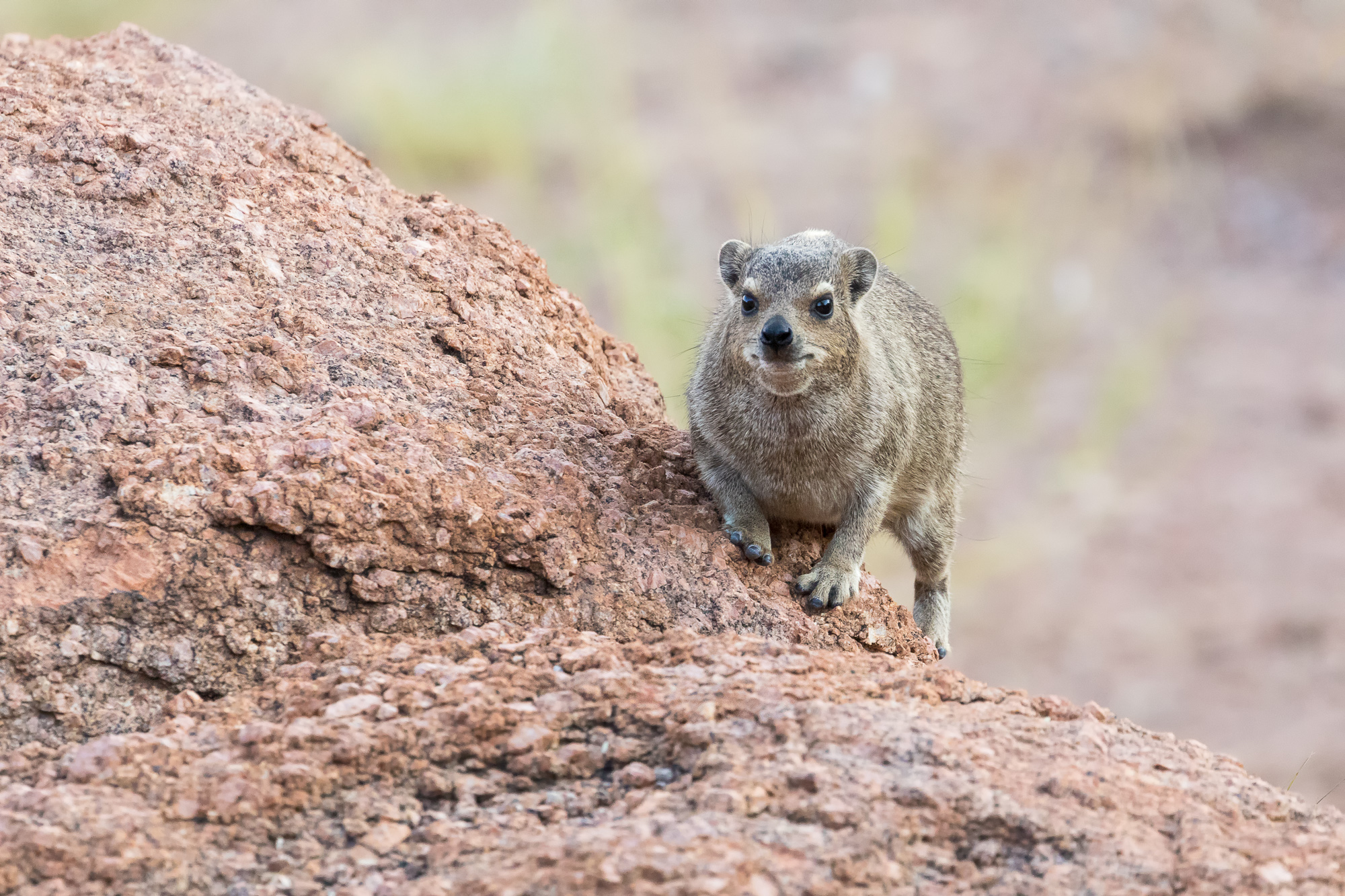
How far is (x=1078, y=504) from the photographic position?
1388 centimetres

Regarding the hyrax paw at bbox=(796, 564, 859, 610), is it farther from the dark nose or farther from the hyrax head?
the dark nose

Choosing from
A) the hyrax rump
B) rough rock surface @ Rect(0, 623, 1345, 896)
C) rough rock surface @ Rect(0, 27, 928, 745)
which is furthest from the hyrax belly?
rough rock surface @ Rect(0, 623, 1345, 896)

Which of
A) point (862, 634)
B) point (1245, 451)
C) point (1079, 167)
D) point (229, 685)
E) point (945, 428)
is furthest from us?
point (1079, 167)

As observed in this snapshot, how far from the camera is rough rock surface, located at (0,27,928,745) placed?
3.96m

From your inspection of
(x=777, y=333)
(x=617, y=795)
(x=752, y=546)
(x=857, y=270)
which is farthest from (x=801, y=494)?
(x=617, y=795)

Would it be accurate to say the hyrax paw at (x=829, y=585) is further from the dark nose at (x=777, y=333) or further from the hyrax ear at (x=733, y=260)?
the hyrax ear at (x=733, y=260)

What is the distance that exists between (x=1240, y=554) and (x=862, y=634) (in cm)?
922

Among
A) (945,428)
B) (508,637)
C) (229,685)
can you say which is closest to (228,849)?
(229,685)

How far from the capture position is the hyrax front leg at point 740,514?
5258 mm

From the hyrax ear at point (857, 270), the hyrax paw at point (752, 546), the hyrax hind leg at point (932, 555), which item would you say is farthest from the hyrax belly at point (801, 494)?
the hyrax hind leg at point (932, 555)

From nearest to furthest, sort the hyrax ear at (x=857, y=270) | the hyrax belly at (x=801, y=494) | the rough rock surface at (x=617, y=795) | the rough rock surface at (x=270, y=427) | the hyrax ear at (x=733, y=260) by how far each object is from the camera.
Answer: the rough rock surface at (x=617, y=795)
the rough rock surface at (x=270, y=427)
the hyrax belly at (x=801, y=494)
the hyrax ear at (x=857, y=270)
the hyrax ear at (x=733, y=260)

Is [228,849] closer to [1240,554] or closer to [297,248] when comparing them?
[297,248]

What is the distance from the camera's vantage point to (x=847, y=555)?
539 cm

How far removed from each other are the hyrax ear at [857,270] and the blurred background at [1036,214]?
6599 mm
